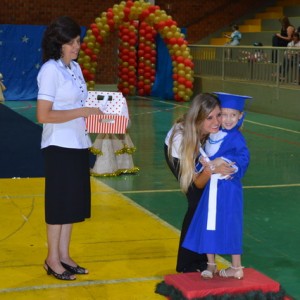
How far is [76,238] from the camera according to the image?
585cm

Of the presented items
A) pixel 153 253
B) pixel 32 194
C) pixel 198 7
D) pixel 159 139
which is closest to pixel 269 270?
pixel 153 253

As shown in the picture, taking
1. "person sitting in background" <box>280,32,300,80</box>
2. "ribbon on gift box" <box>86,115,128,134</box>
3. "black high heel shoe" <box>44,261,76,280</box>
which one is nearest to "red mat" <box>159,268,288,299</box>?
"black high heel shoe" <box>44,261,76,280</box>

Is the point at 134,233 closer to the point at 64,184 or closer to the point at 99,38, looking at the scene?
the point at 64,184

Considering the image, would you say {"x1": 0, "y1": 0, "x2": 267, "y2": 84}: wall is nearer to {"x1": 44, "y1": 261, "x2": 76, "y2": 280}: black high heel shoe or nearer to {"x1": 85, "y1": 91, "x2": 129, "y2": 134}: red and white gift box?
{"x1": 85, "y1": 91, "x2": 129, "y2": 134}: red and white gift box

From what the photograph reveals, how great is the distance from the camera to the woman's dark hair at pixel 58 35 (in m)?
4.52

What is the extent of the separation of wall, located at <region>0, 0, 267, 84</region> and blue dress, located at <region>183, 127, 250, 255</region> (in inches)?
788

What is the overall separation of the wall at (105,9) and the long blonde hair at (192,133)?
19.8m

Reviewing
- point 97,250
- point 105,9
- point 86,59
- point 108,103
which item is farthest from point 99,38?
point 108,103

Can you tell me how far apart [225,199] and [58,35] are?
148cm

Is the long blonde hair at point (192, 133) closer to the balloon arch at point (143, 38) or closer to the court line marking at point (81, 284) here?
the court line marking at point (81, 284)

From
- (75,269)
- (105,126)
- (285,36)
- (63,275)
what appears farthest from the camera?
(285,36)

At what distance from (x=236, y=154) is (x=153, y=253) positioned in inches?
60.1

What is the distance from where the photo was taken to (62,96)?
14.9 ft

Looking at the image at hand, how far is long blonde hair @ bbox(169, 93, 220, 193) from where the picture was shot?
4281 mm
